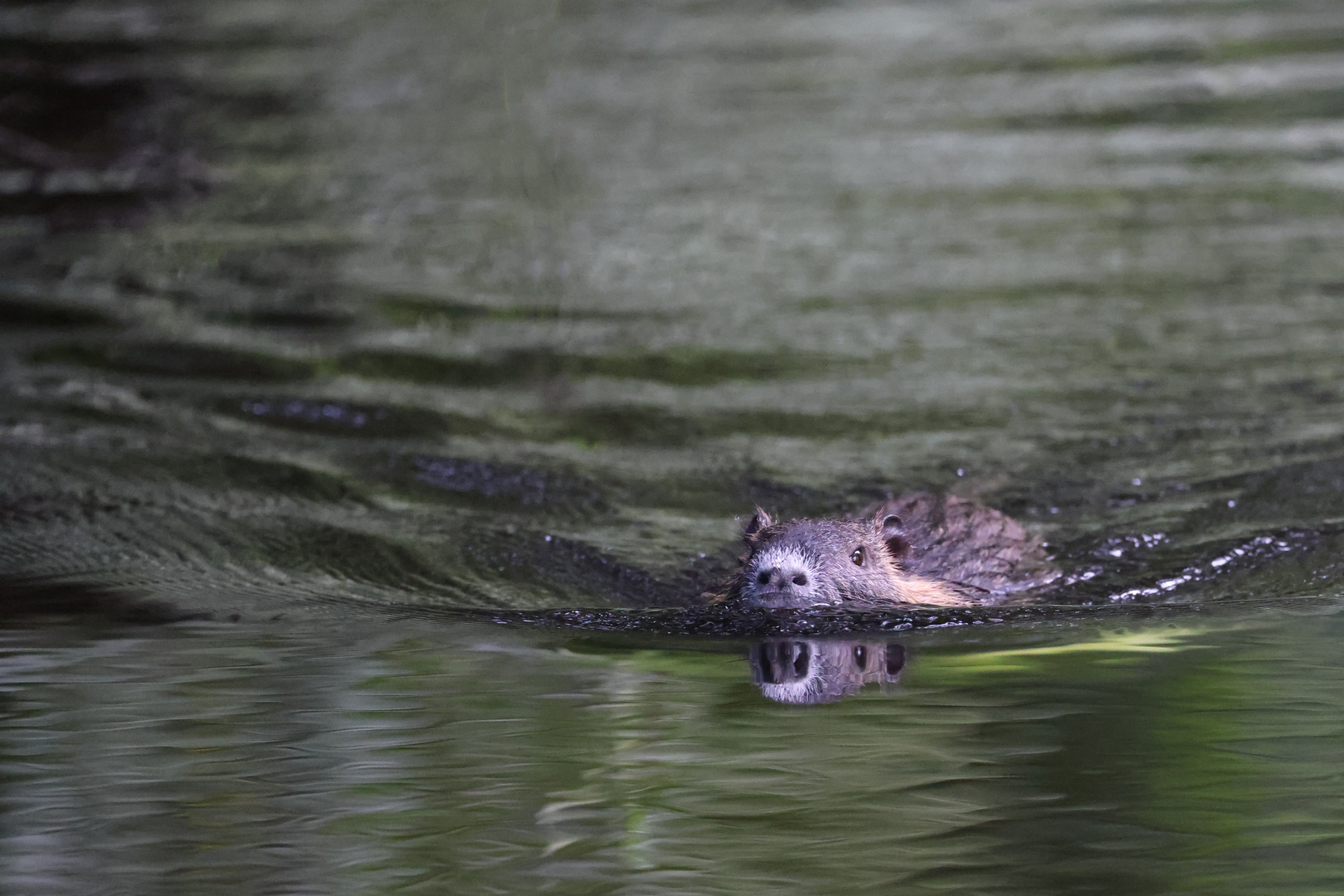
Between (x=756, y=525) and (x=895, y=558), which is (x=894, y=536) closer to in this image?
(x=895, y=558)

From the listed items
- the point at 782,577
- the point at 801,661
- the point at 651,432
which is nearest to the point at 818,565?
the point at 782,577

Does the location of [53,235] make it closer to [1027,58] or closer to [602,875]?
[1027,58]

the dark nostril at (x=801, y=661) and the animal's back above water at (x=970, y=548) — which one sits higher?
the animal's back above water at (x=970, y=548)

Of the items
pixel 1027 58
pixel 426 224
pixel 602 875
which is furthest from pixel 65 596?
pixel 1027 58

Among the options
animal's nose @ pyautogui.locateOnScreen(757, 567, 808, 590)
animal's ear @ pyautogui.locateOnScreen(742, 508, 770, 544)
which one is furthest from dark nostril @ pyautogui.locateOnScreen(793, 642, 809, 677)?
animal's ear @ pyautogui.locateOnScreen(742, 508, 770, 544)

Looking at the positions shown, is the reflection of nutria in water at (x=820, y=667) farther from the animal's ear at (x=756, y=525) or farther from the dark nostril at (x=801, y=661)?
the animal's ear at (x=756, y=525)

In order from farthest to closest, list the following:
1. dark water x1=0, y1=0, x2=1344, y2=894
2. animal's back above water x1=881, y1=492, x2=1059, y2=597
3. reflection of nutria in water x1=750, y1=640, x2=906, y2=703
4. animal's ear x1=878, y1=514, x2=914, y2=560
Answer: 1. animal's back above water x1=881, y1=492, x2=1059, y2=597
2. animal's ear x1=878, y1=514, x2=914, y2=560
3. reflection of nutria in water x1=750, y1=640, x2=906, y2=703
4. dark water x1=0, y1=0, x2=1344, y2=894

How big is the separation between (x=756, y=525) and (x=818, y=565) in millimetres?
287

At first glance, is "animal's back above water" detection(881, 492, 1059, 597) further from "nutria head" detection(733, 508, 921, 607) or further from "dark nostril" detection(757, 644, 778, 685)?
"dark nostril" detection(757, 644, 778, 685)

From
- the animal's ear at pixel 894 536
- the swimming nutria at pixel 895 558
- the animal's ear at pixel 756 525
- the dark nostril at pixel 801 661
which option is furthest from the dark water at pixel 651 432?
the animal's ear at pixel 894 536

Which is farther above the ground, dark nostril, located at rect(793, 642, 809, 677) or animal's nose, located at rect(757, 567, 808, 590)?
animal's nose, located at rect(757, 567, 808, 590)

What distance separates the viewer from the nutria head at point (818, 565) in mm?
4055

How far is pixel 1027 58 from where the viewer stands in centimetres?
1123

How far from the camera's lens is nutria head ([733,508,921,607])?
160 inches
